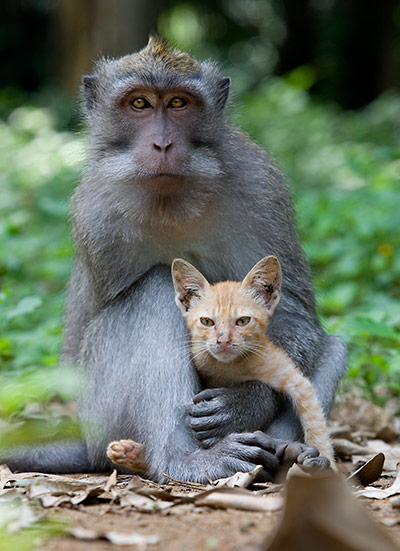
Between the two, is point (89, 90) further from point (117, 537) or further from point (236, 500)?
point (117, 537)

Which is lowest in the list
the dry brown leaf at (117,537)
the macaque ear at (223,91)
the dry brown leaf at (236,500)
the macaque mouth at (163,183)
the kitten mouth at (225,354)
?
the dry brown leaf at (117,537)

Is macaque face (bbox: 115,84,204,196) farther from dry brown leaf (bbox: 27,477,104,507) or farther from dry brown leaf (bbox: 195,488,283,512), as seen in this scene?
dry brown leaf (bbox: 195,488,283,512)

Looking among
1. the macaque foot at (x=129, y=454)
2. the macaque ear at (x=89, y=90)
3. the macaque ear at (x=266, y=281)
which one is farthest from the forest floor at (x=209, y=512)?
the macaque ear at (x=89, y=90)

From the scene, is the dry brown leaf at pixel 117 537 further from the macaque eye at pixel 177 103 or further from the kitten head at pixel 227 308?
the macaque eye at pixel 177 103

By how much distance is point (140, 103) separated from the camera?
6.09 m

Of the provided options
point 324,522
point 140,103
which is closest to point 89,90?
point 140,103

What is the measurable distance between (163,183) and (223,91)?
1.19m

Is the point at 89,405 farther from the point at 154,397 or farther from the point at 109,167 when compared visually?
the point at 109,167

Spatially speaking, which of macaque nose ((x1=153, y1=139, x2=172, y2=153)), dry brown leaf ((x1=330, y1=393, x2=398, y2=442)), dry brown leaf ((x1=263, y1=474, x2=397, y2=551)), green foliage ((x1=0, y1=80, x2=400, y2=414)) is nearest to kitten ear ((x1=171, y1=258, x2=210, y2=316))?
macaque nose ((x1=153, y1=139, x2=172, y2=153))

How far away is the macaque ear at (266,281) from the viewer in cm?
559

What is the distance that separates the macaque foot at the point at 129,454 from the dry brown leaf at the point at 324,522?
2.25m

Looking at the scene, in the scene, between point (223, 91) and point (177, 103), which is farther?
point (223, 91)

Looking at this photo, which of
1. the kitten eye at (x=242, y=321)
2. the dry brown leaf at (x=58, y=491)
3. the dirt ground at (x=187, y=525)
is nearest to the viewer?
the dirt ground at (x=187, y=525)

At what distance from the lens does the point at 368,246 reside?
10852 mm
